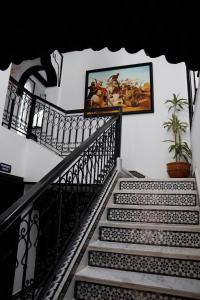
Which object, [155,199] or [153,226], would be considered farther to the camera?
[155,199]

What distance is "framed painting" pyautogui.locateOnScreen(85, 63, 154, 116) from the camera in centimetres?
692

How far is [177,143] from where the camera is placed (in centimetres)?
596

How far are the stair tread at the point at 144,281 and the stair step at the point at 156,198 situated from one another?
1.16 metres

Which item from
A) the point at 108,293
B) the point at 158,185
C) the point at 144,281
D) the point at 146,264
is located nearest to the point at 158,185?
the point at 158,185

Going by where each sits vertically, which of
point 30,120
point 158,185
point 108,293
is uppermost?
point 30,120

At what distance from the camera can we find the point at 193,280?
7.50 ft

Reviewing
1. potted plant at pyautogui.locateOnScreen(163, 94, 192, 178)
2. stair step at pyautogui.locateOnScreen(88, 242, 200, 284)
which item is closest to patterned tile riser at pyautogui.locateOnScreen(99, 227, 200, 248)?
stair step at pyautogui.locateOnScreen(88, 242, 200, 284)

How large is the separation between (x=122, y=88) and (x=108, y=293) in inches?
228

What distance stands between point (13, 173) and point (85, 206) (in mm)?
2011

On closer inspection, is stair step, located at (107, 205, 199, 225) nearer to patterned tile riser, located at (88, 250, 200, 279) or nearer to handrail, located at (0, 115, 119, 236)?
patterned tile riser, located at (88, 250, 200, 279)

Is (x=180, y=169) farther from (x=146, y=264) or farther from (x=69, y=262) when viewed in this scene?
(x=69, y=262)

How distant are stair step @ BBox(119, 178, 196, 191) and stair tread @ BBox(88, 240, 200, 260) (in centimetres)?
122

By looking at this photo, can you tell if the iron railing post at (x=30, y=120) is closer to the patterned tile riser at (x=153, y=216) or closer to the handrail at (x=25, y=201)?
the patterned tile riser at (x=153, y=216)

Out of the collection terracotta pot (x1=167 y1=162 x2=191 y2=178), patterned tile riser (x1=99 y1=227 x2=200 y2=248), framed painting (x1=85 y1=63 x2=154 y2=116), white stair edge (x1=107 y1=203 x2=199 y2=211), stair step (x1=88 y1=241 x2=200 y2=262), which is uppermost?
framed painting (x1=85 y1=63 x2=154 y2=116)
